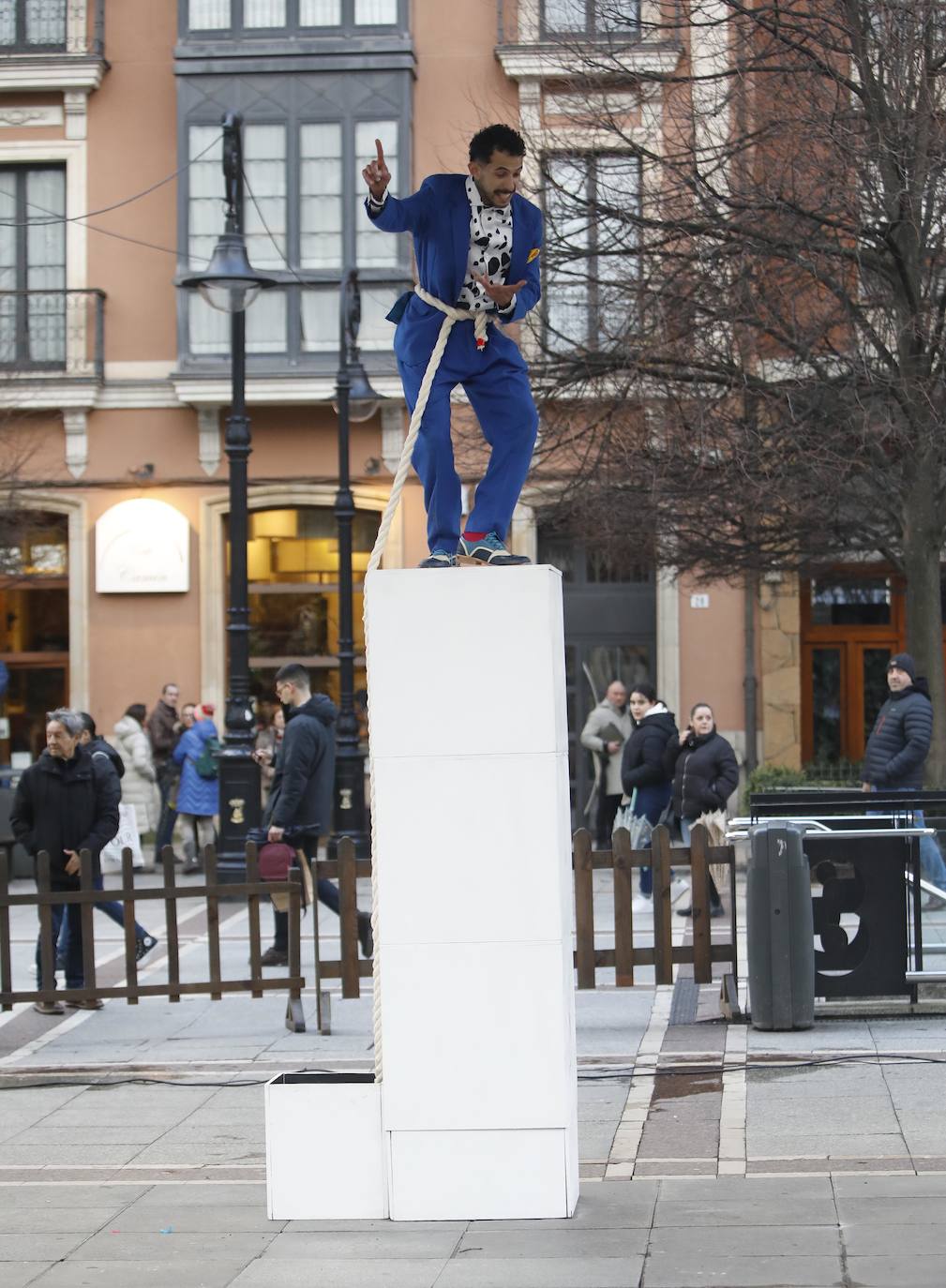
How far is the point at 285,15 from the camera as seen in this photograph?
75.6ft

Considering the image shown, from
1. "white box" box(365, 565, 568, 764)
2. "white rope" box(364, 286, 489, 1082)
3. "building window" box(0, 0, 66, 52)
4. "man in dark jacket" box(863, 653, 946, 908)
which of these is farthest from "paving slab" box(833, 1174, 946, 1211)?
"building window" box(0, 0, 66, 52)

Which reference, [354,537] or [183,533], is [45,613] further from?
[354,537]

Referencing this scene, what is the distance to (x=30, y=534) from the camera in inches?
932

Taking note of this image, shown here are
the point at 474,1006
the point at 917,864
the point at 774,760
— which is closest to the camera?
the point at 474,1006

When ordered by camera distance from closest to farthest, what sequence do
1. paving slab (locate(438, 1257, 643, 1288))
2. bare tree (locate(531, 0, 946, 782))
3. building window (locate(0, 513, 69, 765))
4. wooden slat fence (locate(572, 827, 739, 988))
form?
1. paving slab (locate(438, 1257, 643, 1288))
2. wooden slat fence (locate(572, 827, 739, 988))
3. bare tree (locate(531, 0, 946, 782))
4. building window (locate(0, 513, 69, 765))

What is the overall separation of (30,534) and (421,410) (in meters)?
18.3

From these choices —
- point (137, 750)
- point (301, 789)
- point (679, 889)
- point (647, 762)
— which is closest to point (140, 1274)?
point (301, 789)

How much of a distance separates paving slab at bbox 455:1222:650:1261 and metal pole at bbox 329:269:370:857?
1325cm

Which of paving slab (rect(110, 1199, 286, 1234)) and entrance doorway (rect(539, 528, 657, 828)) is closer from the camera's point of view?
paving slab (rect(110, 1199, 286, 1234))

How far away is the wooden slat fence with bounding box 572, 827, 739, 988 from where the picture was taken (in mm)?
10359

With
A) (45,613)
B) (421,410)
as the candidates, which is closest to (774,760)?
(45,613)

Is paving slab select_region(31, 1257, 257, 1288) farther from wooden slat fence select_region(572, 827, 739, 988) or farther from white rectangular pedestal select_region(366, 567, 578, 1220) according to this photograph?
wooden slat fence select_region(572, 827, 739, 988)

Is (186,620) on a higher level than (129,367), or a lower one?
lower

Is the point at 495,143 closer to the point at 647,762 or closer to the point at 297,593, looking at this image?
the point at 647,762
